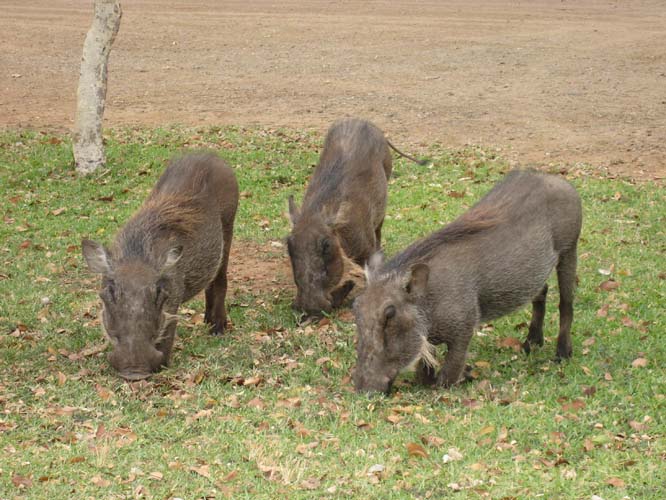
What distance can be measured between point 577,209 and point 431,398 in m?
1.71

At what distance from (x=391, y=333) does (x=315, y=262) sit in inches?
68.3

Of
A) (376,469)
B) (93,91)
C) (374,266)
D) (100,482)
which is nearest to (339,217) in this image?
(374,266)

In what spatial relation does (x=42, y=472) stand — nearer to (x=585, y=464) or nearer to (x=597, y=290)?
(x=585, y=464)

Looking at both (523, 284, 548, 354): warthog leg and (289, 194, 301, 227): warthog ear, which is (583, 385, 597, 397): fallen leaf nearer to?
(523, 284, 548, 354): warthog leg

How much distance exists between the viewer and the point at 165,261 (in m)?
6.59

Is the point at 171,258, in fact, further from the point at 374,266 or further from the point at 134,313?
the point at 374,266

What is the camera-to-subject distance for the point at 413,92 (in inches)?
617

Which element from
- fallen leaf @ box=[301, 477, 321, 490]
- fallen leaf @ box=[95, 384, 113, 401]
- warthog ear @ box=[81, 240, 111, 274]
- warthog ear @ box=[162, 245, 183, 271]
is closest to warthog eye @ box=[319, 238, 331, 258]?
warthog ear @ box=[162, 245, 183, 271]

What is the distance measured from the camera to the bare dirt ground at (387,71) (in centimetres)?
1360

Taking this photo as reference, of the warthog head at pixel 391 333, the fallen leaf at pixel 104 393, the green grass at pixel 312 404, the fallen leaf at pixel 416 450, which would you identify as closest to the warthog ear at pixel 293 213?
the green grass at pixel 312 404

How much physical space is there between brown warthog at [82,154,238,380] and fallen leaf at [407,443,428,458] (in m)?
1.87

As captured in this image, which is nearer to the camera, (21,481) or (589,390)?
(21,481)

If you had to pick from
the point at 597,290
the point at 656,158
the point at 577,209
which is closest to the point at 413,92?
the point at 656,158

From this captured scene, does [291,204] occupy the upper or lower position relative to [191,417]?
upper
